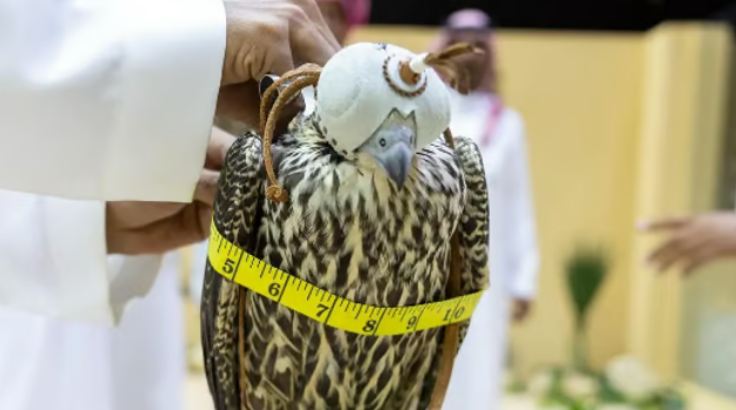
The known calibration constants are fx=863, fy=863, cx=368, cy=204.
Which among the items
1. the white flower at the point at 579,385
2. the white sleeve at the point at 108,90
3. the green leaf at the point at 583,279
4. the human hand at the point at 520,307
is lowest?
the white flower at the point at 579,385

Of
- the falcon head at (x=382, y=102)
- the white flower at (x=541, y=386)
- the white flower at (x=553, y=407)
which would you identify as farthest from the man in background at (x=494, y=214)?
the falcon head at (x=382, y=102)

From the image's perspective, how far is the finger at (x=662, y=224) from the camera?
Result: 118 centimetres

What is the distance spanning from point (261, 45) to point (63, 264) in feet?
0.80

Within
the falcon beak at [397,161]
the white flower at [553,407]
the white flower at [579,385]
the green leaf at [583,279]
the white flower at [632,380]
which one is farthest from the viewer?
the green leaf at [583,279]

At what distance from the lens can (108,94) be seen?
0.47 m

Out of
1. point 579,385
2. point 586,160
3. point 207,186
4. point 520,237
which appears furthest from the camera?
point 586,160

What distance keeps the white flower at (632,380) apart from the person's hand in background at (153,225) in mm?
1563

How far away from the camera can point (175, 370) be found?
86cm

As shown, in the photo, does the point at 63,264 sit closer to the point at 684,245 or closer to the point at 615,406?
the point at 684,245

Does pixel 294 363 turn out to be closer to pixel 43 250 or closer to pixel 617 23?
pixel 43 250

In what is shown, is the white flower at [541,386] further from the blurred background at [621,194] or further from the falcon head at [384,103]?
the falcon head at [384,103]

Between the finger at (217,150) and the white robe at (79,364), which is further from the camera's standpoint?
the white robe at (79,364)

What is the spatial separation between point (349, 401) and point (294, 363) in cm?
4

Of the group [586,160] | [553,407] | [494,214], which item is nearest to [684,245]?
[494,214]
